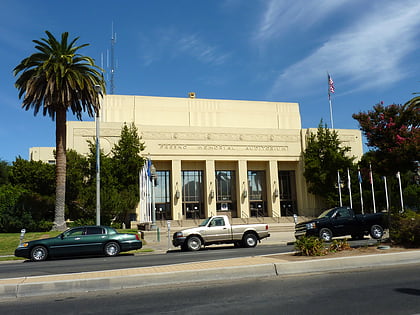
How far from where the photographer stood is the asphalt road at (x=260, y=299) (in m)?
6.61

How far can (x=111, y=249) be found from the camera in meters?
18.4

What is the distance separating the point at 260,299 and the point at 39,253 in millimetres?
Answer: 13304

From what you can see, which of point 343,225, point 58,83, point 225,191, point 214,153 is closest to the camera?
point 343,225

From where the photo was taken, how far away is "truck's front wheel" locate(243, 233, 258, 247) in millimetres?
20391

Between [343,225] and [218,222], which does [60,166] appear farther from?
[343,225]

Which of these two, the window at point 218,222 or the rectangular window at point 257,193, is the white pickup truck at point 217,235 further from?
the rectangular window at point 257,193

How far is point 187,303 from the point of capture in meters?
7.16

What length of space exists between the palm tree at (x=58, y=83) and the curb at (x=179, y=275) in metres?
23.4

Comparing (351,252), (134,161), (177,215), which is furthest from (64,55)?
(351,252)

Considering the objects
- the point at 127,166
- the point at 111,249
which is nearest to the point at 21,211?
the point at 127,166

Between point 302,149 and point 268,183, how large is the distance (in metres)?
6.43

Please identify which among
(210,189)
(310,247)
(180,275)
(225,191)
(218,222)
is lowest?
(180,275)

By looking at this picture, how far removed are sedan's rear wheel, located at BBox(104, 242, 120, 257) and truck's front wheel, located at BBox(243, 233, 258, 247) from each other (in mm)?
6297

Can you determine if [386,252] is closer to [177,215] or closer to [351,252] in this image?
[351,252]
